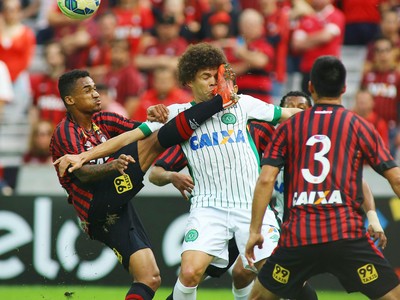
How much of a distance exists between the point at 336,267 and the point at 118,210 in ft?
7.19

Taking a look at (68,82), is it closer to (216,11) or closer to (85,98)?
(85,98)

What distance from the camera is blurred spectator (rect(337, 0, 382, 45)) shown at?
1405 centimetres

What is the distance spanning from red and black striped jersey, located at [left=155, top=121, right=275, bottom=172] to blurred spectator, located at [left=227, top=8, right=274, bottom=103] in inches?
189

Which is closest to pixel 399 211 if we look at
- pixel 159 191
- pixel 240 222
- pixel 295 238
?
pixel 159 191

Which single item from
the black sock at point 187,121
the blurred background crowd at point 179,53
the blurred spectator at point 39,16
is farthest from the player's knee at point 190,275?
the blurred spectator at point 39,16

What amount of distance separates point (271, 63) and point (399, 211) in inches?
130

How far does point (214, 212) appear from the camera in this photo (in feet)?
23.5

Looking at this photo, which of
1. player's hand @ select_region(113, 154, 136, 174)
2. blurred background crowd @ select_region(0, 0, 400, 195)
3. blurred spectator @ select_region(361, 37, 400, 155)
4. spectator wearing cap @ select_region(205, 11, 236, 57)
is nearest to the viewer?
player's hand @ select_region(113, 154, 136, 174)

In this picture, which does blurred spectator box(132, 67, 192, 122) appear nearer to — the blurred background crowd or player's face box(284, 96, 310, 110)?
the blurred background crowd

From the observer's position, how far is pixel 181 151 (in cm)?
767

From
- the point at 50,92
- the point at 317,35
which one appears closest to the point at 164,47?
the point at 50,92

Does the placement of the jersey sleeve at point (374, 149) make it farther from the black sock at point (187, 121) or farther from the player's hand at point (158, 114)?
the player's hand at point (158, 114)

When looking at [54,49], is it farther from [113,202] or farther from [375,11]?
[113,202]

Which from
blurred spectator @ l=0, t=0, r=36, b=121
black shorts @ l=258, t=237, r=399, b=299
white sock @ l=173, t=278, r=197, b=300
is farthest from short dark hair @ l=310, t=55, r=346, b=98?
blurred spectator @ l=0, t=0, r=36, b=121
